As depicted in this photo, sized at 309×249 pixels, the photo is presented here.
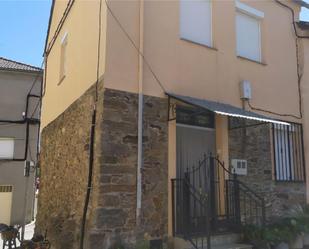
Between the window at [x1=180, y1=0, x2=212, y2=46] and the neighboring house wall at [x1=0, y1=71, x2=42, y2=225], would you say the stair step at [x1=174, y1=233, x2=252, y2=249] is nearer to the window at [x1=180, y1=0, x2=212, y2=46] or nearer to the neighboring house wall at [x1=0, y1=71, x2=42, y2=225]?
the window at [x1=180, y1=0, x2=212, y2=46]

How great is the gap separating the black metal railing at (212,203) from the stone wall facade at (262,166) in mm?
533

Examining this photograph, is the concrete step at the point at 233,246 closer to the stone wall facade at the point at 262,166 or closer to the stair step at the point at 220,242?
the stair step at the point at 220,242

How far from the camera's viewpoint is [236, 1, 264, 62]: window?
9523mm

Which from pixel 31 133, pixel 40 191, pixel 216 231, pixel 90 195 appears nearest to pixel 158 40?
pixel 90 195

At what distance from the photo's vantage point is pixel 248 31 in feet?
32.0

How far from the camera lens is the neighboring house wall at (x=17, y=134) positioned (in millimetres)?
18781

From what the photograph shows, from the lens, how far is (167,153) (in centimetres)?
743

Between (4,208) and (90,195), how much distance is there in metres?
13.8

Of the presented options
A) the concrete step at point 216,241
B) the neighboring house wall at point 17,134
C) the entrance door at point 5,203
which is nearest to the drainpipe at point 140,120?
the concrete step at point 216,241

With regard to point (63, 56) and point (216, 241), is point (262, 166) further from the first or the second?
point (63, 56)

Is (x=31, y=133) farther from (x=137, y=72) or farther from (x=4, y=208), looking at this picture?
(x=137, y=72)

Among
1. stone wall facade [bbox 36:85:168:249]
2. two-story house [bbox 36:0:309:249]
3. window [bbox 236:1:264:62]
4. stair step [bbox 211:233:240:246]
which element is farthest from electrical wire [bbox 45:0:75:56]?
stair step [bbox 211:233:240:246]

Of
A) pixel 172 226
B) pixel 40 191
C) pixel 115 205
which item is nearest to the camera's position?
pixel 115 205

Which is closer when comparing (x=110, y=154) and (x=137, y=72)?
(x=110, y=154)
